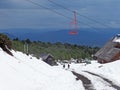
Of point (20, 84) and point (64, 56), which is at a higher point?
point (20, 84)

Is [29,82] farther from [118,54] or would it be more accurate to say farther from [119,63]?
[118,54]

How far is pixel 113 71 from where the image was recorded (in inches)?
1822

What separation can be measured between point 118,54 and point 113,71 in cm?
2627

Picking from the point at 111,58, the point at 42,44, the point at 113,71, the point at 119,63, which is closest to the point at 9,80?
the point at 113,71

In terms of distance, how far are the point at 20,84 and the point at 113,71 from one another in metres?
24.5

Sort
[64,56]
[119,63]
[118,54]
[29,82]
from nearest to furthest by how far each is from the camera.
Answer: [29,82], [119,63], [118,54], [64,56]

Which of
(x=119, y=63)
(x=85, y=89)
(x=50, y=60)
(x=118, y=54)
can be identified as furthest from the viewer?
(x=50, y=60)

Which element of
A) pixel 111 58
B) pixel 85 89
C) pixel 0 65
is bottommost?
pixel 111 58

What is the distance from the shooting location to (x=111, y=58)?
237 feet

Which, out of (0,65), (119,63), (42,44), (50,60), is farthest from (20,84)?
(42,44)

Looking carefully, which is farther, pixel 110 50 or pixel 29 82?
pixel 110 50

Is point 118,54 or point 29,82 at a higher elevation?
point 29,82

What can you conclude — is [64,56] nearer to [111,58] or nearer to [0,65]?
[111,58]

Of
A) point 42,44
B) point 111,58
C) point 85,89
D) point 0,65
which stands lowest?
point 42,44
